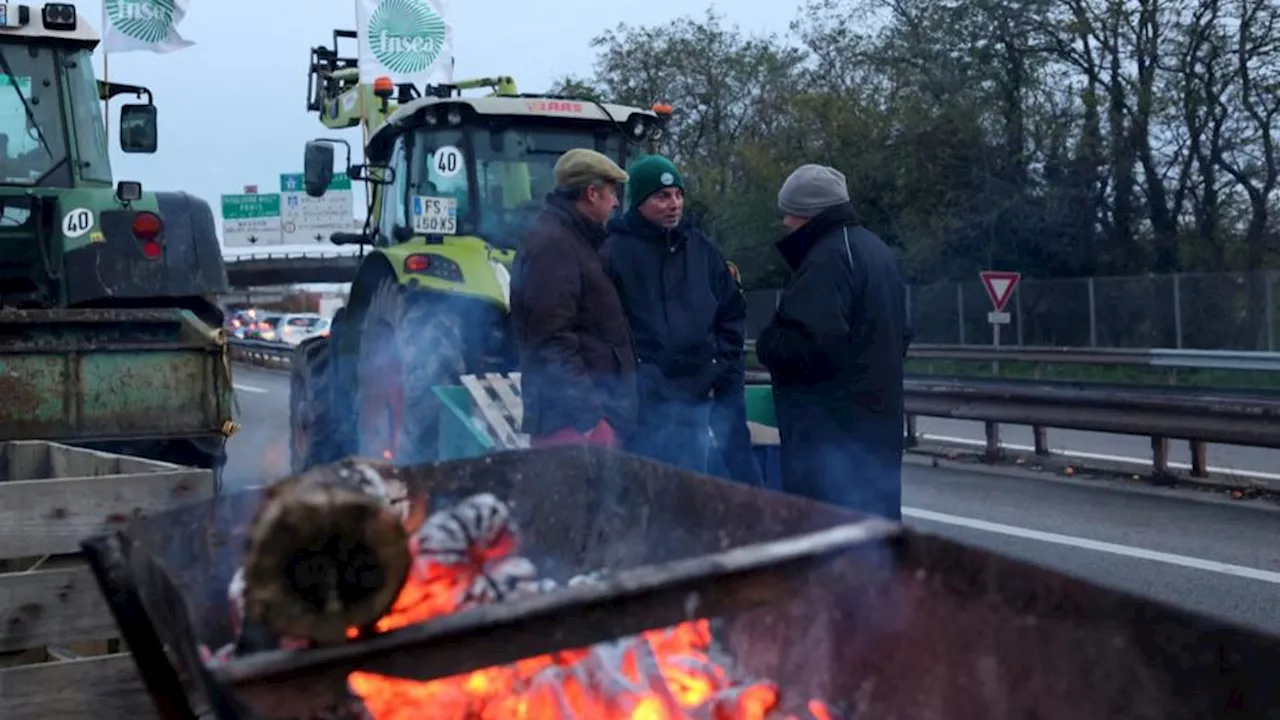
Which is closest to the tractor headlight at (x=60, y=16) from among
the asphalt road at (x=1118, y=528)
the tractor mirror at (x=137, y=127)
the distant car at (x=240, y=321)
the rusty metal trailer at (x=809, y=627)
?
the tractor mirror at (x=137, y=127)

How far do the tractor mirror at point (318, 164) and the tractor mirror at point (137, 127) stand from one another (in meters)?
0.90

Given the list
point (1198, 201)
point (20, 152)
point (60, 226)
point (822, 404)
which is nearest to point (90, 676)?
point (822, 404)

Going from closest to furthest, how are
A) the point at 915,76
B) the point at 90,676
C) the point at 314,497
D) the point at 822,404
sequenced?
the point at 314,497 → the point at 90,676 → the point at 822,404 → the point at 915,76

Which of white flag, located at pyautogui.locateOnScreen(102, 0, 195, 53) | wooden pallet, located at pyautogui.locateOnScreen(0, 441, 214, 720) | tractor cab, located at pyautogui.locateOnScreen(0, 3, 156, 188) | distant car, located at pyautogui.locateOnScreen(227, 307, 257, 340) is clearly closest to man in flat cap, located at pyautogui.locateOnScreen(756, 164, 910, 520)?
wooden pallet, located at pyautogui.locateOnScreen(0, 441, 214, 720)

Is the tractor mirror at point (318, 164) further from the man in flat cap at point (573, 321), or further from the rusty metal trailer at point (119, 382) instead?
the man in flat cap at point (573, 321)

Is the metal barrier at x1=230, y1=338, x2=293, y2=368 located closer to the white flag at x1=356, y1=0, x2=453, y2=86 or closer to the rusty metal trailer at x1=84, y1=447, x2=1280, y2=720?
the white flag at x1=356, y1=0, x2=453, y2=86

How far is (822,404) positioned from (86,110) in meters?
5.37

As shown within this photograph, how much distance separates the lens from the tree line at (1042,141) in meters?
27.0

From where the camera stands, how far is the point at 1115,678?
2277mm

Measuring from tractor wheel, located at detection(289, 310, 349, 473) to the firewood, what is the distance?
278 inches

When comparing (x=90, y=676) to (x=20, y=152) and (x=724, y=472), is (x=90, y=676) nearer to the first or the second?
(x=724, y=472)

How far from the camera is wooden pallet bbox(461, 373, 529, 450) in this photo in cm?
563

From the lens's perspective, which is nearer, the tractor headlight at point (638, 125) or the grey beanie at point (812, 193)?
the grey beanie at point (812, 193)

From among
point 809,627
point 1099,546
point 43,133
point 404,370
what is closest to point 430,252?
point 404,370
